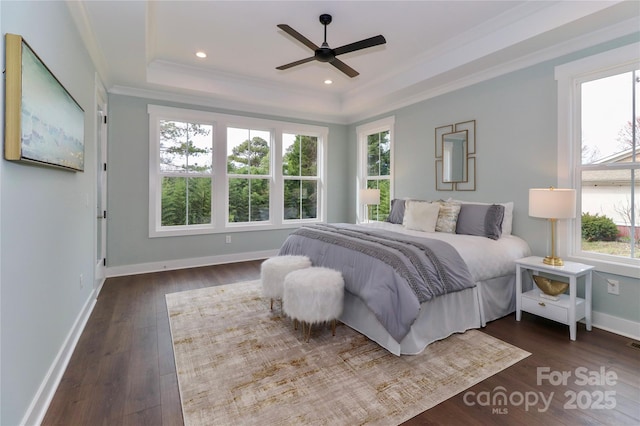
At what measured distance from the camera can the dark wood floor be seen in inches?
65.4

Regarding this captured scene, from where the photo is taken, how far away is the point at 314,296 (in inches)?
93.2

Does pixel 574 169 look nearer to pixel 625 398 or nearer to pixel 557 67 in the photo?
pixel 557 67

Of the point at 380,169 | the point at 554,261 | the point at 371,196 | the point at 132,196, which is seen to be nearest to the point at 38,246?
the point at 132,196

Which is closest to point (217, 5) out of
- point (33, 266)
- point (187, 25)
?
point (187, 25)

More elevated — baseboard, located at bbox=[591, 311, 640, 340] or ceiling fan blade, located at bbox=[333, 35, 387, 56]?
ceiling fan blade, located at bbox=[333, 35, 387, 56]

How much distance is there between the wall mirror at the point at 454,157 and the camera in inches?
159

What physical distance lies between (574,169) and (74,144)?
14.5 ft

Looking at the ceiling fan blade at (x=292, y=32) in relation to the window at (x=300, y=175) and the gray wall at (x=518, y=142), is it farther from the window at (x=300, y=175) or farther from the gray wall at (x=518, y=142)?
the window at (x=300, y=175)

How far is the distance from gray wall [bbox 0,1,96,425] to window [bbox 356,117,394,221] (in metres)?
4.18

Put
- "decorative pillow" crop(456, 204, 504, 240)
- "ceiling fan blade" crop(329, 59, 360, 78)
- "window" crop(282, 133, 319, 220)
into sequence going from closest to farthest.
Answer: "ceiling fan blade" crop(329, 59, 360, 78)
"decorative pillow" crop(456, 204, 504, 240)
"window" crop(282, 133, 319, 220)

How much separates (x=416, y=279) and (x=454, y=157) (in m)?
2.52

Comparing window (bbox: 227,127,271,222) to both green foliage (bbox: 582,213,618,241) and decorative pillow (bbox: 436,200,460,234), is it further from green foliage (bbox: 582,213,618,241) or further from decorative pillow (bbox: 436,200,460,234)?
green foliage (bbox: 582,213,618,241)

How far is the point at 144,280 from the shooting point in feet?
13.6

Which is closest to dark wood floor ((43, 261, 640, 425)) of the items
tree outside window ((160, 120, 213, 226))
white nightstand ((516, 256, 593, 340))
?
white nightstand ((516, 256, 593, 340))
